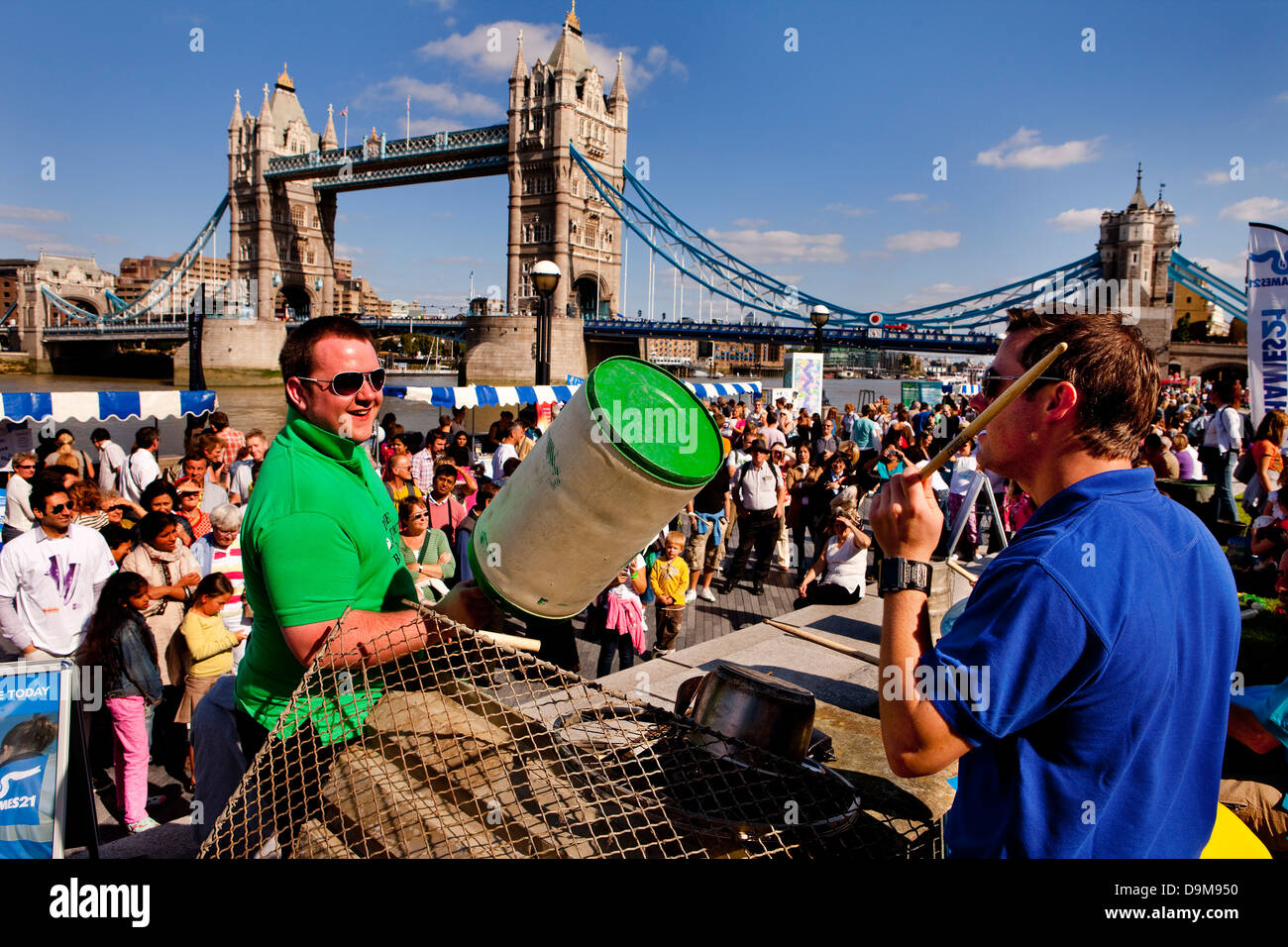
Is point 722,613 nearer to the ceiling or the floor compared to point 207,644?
nearer to the floor

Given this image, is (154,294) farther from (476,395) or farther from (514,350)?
(476,395)

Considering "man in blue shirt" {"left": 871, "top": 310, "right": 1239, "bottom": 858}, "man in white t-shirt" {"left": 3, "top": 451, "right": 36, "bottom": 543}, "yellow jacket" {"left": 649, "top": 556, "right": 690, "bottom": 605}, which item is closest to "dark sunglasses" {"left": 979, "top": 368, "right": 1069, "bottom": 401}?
"man in blue shirt" {"left": 871, "top": 310, "right": 1239, "bottom": 858}

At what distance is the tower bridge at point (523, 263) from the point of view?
48616mm

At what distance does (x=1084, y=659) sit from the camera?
1.31m

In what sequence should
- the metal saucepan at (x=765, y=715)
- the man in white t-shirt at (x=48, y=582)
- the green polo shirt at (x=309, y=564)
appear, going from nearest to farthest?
the green polo shirt at (x=309, y=564), the metal saucepan at (x=765, y=715), the man in white t-shirt at (x=48, y=582)

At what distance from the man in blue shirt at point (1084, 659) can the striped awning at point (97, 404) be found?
1229 centimetres

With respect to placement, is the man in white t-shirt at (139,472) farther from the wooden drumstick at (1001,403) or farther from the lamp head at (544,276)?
the wooden drumstick at (1001,403)

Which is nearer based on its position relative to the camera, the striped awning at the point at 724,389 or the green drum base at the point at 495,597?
the green drum base at the point at 495,597

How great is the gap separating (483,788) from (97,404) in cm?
1259

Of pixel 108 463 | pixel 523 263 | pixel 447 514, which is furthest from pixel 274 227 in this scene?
pixel 447 514

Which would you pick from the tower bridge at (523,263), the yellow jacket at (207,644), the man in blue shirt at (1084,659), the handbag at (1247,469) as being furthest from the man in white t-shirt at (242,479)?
the tower bridge at (523,263)

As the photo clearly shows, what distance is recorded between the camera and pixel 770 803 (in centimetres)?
192

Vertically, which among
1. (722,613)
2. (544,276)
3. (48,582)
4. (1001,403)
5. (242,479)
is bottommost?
(722,613)
